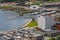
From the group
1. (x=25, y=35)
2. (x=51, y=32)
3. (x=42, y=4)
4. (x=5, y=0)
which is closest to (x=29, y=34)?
(x=25, y=35)

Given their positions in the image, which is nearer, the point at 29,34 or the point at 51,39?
the point at 51,39

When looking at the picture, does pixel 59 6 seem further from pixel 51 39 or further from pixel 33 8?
pixel 51 39

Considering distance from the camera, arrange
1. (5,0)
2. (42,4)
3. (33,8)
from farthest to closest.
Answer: (5,0), (42,4), (33,8)

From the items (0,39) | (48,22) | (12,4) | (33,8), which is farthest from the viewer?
(12,4)

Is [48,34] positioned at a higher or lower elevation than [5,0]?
higher

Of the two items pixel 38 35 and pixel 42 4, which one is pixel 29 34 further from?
pixel 42 4

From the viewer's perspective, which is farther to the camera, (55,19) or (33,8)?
(33,8)

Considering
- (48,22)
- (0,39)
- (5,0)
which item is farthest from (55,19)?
(5,0)

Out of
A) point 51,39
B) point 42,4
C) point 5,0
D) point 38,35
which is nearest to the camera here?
point 51,39

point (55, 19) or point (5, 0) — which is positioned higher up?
point (55, 19)
